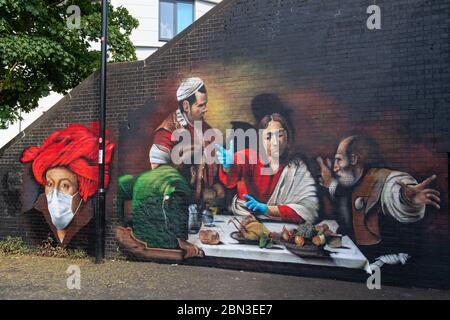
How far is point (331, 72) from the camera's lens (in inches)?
323

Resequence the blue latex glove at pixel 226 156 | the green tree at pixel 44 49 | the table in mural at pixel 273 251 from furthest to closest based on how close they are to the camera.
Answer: the green tree at pixel 44 49, the blue latex glove at pixel 226 156, the table in mural at pixel 273 251

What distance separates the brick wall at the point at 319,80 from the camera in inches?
293

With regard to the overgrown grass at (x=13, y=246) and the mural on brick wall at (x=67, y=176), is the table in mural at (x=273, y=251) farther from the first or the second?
the overgrown grass at (x=13, y=246)

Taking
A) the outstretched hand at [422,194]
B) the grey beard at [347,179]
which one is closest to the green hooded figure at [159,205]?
the grey beard at [347,179]

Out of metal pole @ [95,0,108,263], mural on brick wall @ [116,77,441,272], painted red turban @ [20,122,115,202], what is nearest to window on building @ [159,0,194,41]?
painted red turban @ [20,122,115,202]

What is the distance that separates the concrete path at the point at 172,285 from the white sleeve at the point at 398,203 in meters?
1.09

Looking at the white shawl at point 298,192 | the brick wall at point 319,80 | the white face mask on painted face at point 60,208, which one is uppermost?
the brick wall at point 319,80

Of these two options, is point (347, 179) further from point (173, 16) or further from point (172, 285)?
point (173, 16)

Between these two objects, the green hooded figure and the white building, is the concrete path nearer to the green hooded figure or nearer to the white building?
the green hooded figure

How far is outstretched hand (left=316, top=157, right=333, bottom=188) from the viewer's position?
8.08 meters

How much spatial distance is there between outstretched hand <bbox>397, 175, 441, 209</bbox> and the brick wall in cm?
9

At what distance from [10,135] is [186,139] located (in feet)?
50.6
